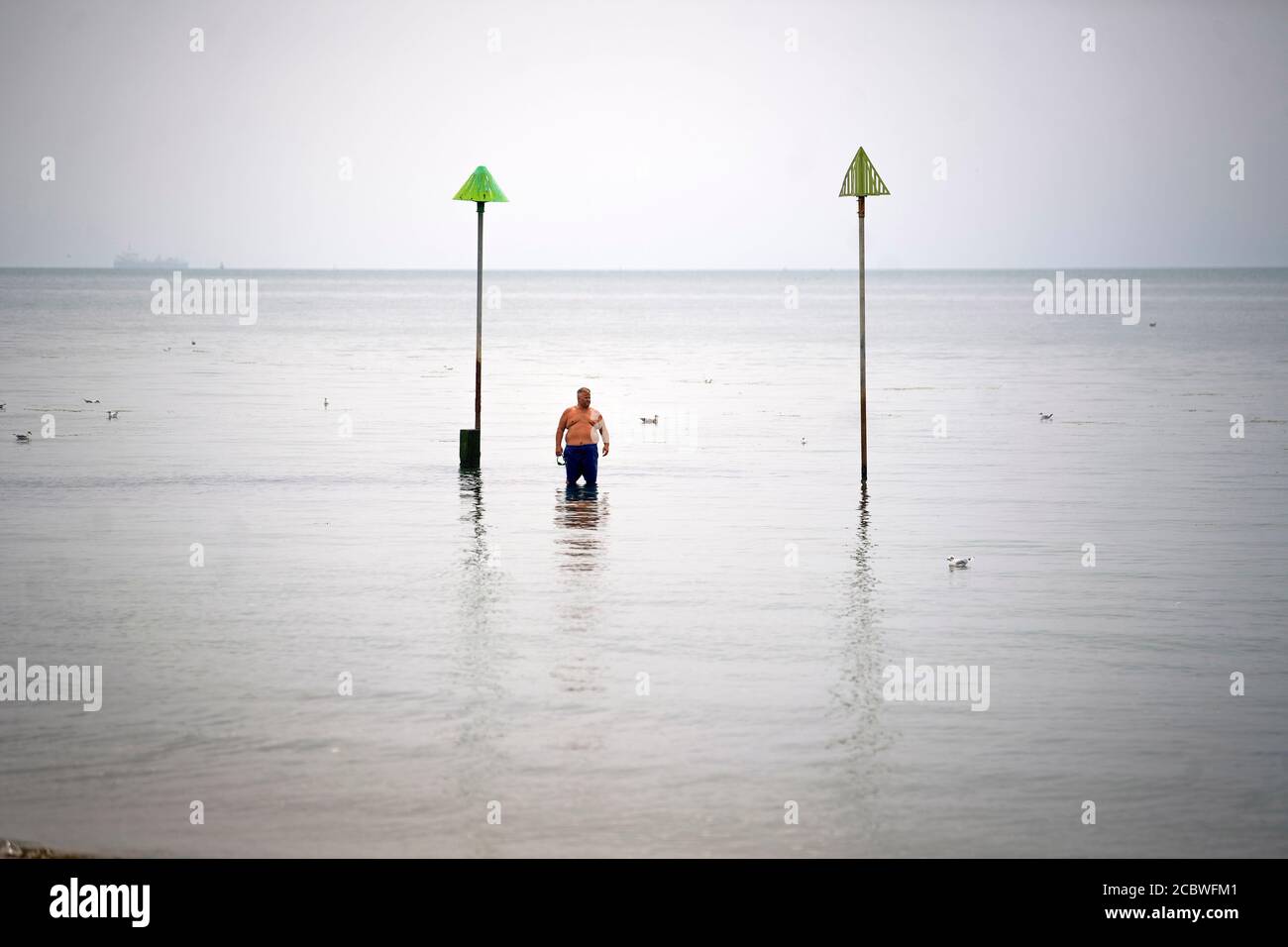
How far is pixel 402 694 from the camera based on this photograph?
12570mm

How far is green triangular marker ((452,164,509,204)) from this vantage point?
26234mm

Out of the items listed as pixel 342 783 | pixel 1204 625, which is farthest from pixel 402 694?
pixel 1204 625

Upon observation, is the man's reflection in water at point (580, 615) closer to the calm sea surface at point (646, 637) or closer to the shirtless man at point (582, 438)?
the calm sea surface at point (646, 637)

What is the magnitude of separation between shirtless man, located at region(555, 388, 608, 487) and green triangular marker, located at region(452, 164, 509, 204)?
13.4ft

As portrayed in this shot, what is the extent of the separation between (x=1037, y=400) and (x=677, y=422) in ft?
41.6

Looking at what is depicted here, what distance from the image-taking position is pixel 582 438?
A: 24.3 m

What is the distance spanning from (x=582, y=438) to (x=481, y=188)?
4.91 m

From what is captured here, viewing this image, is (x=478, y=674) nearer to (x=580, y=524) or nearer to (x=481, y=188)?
(x=580, y=524)

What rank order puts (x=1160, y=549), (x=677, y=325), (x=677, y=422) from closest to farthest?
(x=1160, y=549) → (x=677, y=422) → (x=677, y=325)

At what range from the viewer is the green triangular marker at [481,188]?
86.1ft

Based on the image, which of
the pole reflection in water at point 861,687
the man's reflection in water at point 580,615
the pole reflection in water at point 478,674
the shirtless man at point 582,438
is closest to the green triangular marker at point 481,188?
the shirtless man at point 582,438

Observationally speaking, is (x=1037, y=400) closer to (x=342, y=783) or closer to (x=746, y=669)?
(x=746, y=669)
